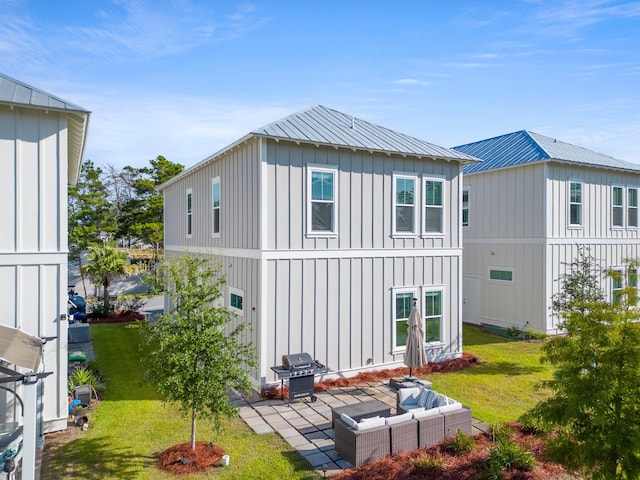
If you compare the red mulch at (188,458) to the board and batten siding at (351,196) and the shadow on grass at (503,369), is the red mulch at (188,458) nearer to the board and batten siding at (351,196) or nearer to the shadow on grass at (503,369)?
the board and batten siding at (351,196)

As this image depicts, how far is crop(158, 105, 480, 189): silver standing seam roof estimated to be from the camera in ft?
34.8

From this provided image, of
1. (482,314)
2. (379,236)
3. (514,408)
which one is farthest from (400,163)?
(482,314)

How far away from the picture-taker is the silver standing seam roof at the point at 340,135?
1062cm

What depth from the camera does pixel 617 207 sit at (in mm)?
18281

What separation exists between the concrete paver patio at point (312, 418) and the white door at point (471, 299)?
917cm

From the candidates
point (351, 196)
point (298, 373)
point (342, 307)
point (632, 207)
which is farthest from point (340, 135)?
point (632, 207)

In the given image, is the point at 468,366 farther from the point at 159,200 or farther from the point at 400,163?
the point at 159,200

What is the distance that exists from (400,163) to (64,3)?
8.88 m

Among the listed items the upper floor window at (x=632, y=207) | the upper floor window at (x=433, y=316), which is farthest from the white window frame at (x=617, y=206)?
the upper floor window at (x=433, y=316)

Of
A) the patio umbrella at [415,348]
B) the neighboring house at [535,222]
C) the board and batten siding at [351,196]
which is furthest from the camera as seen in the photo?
the neighboring house at [535,222]

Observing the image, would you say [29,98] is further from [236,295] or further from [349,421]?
[349,421]

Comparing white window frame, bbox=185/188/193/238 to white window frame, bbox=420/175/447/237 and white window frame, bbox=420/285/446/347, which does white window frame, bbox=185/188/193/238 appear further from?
white window frame, bbox=420/285/446/347

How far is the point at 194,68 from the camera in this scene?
12195 millimetres

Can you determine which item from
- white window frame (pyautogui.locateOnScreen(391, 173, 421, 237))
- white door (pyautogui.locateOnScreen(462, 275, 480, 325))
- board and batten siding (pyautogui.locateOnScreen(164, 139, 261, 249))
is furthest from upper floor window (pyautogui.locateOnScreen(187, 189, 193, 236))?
white door (pyautogui.locateOnScreen(462, 275, 480, 325))
